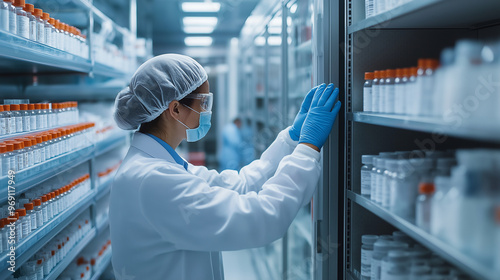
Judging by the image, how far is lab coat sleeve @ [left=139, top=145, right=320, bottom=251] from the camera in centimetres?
167

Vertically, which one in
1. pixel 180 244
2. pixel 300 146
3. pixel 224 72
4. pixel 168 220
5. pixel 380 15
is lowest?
pixel 180 244

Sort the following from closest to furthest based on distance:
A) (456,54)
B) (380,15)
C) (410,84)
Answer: (456,54) → (410,84) → (380,15)

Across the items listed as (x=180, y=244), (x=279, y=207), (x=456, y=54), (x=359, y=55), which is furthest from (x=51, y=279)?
(x=456, y=54)

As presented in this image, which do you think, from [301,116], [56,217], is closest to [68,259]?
[56,217]

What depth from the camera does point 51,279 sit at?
Result: 240cm

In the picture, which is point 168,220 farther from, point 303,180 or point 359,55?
point 359,55

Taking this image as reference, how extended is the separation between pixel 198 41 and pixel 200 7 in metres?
4.44

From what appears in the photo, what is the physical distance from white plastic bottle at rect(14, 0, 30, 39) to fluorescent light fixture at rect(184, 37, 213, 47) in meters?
8.99

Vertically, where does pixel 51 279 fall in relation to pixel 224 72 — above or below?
below

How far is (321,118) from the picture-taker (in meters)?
1.94

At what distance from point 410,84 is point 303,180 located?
60 centimetres

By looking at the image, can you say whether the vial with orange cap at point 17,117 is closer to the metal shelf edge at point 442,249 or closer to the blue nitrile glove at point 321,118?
the blue nitrile glove at point 321,118

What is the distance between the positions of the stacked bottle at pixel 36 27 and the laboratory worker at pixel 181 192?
21.0 inches

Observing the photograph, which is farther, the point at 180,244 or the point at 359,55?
the point at 359,55
